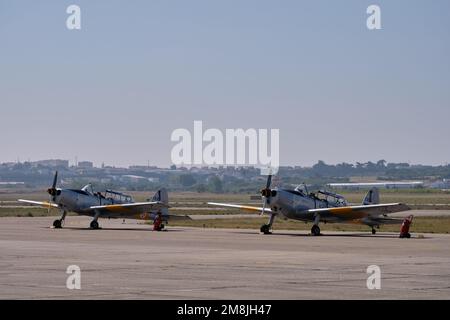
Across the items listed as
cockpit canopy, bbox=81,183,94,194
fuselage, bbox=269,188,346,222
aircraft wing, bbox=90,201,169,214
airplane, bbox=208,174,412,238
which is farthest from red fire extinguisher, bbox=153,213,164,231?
cockpit canopy, bbox=81,183,94,194

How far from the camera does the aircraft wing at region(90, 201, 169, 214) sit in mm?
55375

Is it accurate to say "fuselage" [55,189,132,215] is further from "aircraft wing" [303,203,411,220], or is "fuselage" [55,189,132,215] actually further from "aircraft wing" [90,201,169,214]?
"aircraft wing" [303,203,411,220]

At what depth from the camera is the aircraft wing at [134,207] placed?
182 ft

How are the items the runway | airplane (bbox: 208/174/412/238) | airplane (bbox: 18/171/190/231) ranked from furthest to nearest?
1. airplane (bbox: 18/171/190/231)
2. airplane (bbox: 208/174/412/238)
3. the runway

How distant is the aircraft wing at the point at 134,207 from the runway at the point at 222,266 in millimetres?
10442

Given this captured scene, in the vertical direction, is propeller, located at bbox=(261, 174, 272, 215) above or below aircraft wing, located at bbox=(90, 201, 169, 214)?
above

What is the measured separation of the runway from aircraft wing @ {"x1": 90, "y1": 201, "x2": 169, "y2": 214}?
1044 cm

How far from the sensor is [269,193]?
48.6m

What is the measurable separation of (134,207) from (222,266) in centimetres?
2840

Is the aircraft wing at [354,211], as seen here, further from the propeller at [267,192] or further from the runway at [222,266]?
the runway at [222,266]

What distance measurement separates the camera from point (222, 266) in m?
27.5
